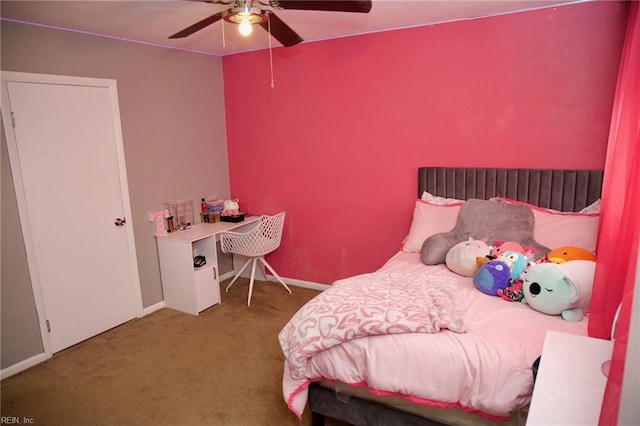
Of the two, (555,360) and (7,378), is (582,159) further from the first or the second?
(7,378)

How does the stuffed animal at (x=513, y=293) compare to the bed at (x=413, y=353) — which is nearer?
the bed at (x=413, y=353)

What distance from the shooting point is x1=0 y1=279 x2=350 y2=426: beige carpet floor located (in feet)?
7.52

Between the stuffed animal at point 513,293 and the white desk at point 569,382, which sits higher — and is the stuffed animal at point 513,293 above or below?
below

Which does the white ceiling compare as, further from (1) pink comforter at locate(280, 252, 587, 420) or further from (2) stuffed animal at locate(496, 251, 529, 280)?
(1) pink comforter at locate(280, 252, 587, 420)

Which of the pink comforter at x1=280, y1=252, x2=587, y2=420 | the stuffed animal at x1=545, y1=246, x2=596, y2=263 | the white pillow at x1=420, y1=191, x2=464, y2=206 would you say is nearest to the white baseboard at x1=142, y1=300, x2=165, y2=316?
the pink comforter at x1=280, y1=252, x2=587, y2=420

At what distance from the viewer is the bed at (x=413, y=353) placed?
5.36 feet

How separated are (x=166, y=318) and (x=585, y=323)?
314cm

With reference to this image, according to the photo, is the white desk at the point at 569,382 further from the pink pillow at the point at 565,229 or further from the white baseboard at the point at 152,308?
the white baseboard at the point at 152,308

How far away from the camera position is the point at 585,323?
1971 millimetres

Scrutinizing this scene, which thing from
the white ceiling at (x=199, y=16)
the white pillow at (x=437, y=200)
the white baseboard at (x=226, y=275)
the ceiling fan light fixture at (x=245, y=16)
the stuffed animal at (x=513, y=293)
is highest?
the white ceiling at (x=199, y=16)

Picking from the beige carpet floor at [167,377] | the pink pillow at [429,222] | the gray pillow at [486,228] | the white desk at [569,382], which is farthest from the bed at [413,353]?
the pink pillow at [429,222]

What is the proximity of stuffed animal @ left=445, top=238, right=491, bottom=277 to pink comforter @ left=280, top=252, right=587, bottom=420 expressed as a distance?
1.48 feet

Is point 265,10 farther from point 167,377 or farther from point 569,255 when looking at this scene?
point 167,377

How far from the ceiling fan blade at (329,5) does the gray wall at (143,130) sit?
1823 millimetres
